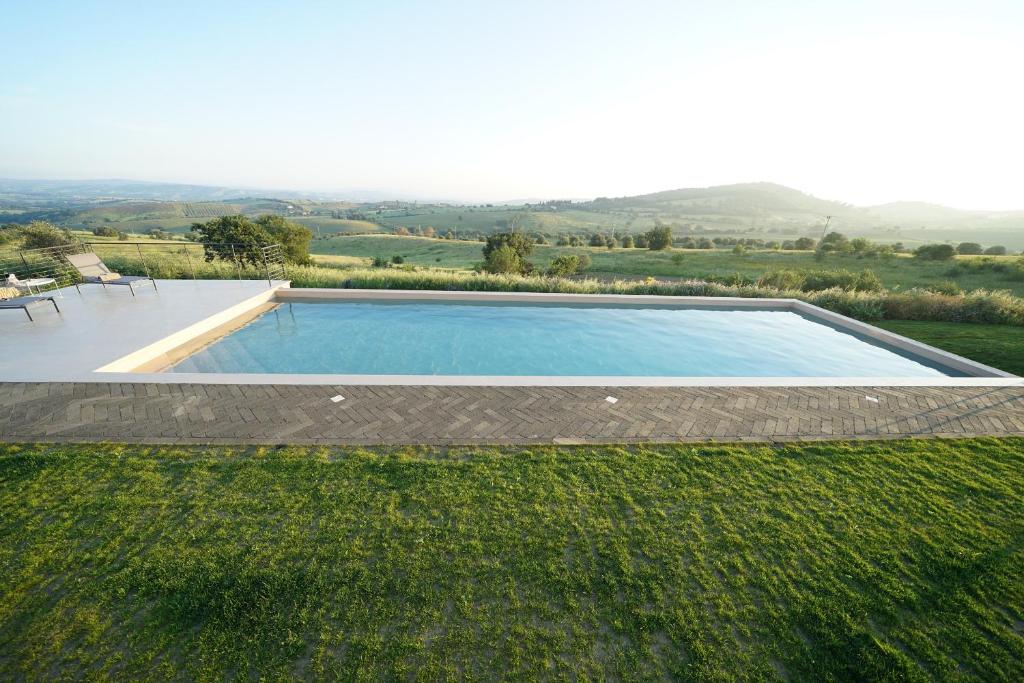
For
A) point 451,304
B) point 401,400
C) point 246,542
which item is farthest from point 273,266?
point 246,542

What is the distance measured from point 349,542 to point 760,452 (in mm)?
3889

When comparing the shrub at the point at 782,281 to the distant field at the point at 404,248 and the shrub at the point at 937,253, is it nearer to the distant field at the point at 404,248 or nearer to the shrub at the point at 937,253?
the shrub at the point at 937,253

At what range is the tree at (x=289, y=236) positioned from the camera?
2227 cm

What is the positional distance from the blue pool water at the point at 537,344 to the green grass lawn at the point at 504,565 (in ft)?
10.4

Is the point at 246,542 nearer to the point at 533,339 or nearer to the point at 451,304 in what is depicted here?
the point at 533,339

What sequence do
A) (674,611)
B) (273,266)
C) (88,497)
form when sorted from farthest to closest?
(273,266)
(88,497)
(674,611)

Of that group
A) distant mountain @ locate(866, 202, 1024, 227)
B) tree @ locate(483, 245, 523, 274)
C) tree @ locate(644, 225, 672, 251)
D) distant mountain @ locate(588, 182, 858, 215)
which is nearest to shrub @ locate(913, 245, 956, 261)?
tree @ locate(644, 225, 672, 251)

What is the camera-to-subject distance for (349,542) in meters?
2.85

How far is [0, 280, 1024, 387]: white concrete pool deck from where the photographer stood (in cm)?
509

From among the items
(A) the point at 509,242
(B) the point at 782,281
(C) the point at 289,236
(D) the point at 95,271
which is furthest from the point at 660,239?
(D) the point at 95,271

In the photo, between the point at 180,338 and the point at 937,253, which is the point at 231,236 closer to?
the point at 180,338

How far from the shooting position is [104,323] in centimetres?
682

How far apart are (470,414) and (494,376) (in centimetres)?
111

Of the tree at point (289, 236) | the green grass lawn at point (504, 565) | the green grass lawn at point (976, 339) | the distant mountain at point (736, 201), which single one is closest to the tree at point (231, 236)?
the tree at point (289, 236)
